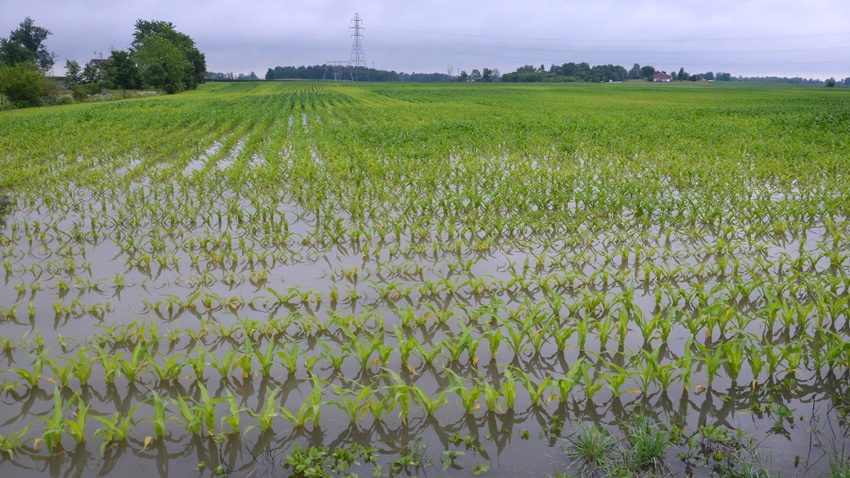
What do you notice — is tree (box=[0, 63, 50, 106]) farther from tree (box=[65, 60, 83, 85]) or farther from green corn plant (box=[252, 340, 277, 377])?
green corn plant (box=[252, 340, 277, 377])

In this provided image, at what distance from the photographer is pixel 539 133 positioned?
54.5ft

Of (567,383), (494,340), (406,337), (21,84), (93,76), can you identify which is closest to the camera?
(567,383)

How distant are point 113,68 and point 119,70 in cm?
57

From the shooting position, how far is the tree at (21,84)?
119ft

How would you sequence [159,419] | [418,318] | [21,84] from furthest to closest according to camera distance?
[21,84]
[418,318]
[159,419]

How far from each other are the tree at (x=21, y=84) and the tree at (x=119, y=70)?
752 inches

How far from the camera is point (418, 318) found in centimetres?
446

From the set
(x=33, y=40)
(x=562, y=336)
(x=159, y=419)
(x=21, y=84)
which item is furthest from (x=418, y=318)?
(x=33, y=40)

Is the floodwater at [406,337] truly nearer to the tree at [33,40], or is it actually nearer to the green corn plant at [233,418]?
the green corn plant at [233,418]

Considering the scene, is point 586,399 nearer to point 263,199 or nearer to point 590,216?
point 590,216

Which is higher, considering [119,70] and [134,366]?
[119,70]

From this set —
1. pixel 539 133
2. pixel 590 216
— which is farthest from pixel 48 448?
pixel 539 133

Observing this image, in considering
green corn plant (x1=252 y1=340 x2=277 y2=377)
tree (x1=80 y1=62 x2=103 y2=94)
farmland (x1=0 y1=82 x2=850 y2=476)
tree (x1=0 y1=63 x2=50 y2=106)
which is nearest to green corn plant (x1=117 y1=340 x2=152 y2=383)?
farmland (x1=0 y1=82 x2=850 y2=476)

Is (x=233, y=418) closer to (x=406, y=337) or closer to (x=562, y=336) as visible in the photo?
(x=406, y=337)
